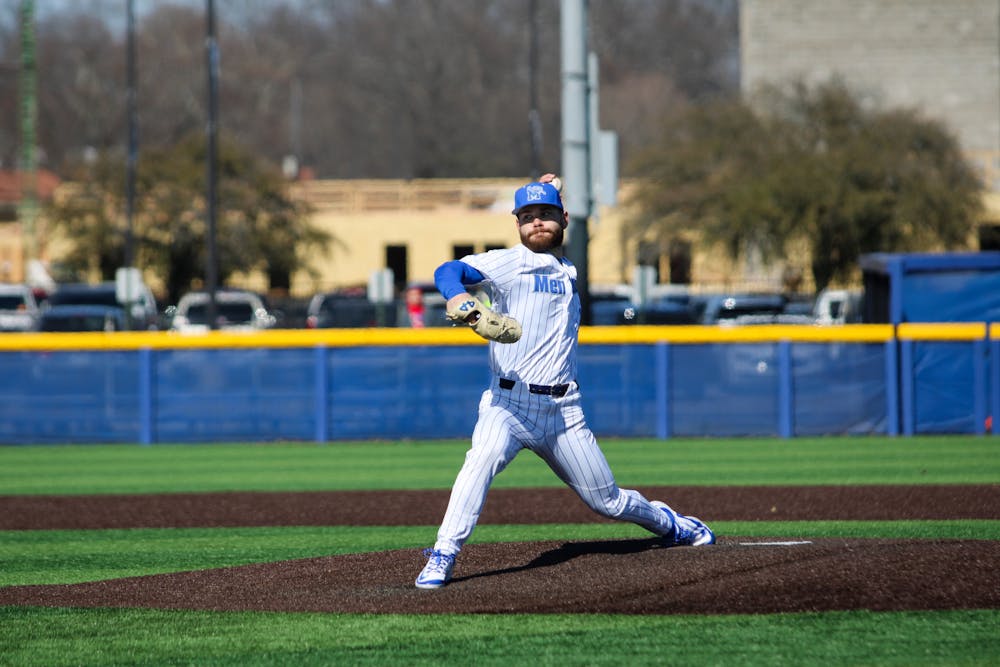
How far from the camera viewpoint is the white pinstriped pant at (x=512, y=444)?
7.05m

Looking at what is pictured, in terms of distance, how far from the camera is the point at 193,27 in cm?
8419

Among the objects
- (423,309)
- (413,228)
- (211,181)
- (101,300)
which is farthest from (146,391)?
(413,228)

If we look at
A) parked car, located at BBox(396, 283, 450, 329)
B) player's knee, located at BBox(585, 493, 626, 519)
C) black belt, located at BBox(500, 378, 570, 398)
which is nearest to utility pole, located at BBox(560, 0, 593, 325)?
parked car, located at BBox(396, 283, 450, 329)

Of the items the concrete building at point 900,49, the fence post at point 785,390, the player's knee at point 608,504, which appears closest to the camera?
the player's knee at point 608,504

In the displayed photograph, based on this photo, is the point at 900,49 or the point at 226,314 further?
the point at 900,49

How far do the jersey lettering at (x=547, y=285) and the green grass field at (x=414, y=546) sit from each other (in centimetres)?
146

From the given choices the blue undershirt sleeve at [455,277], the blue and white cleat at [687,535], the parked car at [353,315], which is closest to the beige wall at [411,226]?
the parked car at [353,315]

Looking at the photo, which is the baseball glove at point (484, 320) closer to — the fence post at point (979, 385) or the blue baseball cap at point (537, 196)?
the blue baseball cap at point (537, 196)

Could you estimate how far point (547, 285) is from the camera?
713 centimetres

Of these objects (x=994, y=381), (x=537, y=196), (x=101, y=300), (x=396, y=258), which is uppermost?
(x=396, y=258)

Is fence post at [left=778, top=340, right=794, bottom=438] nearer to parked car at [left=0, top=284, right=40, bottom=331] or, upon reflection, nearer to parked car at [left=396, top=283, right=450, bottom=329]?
parked car at [left=396, top=283, right=450, bottom=329]

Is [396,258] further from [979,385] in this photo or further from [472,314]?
[472,314]

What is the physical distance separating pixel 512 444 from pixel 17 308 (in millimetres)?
27893

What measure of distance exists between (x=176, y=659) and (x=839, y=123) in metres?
33.3
